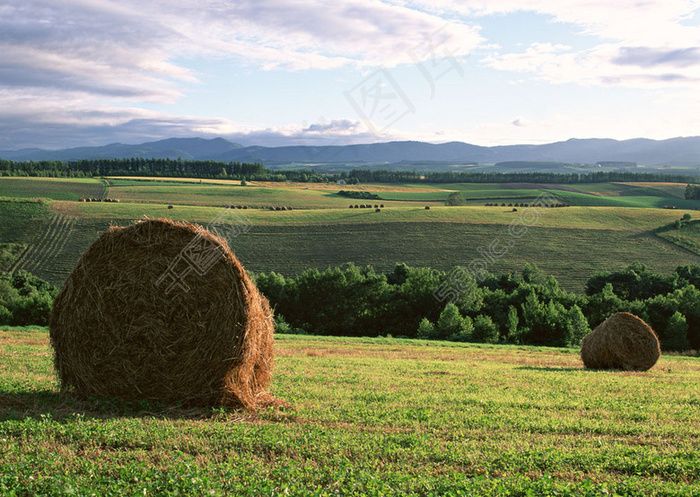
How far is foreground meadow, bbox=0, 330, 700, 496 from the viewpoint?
718 centimetres

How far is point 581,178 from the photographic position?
546ft

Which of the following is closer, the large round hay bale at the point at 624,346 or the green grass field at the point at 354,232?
the large round hay bale at the point at 624,346

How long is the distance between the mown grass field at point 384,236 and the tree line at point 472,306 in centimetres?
890

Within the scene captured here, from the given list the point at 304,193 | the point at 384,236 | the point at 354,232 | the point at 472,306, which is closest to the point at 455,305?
the point at 472,306

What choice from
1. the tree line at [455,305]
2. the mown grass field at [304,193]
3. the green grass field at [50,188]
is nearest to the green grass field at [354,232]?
the green grass field at [50,188]

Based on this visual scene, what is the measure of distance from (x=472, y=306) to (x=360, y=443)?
44304 mm

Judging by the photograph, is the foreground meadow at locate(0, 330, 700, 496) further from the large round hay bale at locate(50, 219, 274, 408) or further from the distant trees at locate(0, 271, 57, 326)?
the distant trees at locate(0, 271, 57, 326)

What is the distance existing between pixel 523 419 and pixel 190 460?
5.99 meters

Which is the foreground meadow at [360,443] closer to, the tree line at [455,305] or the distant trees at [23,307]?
the distant trees at [23,307]

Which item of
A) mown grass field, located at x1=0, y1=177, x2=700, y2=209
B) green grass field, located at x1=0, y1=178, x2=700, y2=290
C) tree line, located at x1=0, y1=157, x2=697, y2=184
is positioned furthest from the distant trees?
tree line, located at x1=0, y1=157, x2=697, y2=184

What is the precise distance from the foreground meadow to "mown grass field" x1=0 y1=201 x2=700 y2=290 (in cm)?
5288

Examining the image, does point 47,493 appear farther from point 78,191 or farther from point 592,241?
point 78,191

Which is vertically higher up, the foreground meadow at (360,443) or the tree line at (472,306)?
the foreground meadow at (360,443)

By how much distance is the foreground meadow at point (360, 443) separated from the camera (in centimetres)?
718
